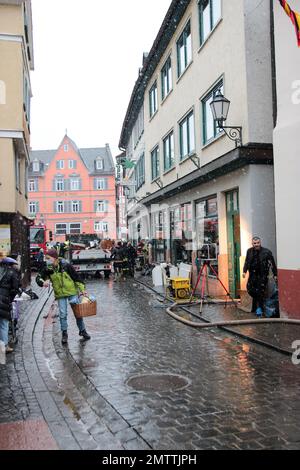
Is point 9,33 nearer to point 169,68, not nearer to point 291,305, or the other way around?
point 169,68

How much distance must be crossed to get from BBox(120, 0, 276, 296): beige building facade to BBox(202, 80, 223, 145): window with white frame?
34 mm

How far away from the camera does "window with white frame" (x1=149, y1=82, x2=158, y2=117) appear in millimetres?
24227

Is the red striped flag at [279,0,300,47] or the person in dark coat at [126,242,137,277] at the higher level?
the red striped flag at [279,0,300,47]

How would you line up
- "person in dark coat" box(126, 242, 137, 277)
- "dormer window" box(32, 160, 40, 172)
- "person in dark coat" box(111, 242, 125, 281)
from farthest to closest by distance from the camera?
"dormer window" box(32, 160, 40, 172) < "person in dark coat" box(126, 242, 137, 277) < "person in dark coat" box(111, 242, 125, 281)

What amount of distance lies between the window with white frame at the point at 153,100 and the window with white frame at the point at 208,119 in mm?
8438

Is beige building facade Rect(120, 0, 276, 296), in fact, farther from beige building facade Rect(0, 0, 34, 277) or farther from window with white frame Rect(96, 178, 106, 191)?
window with white frame Rect(96, 178, 106, 191)

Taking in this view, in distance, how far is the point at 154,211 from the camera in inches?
1025

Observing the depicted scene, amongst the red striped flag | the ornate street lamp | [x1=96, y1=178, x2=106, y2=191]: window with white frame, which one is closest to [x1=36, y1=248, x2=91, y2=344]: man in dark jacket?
the ornate street lamp

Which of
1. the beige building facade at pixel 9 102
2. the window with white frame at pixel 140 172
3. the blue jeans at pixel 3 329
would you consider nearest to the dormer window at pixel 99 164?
the window with white frame at pixel 140 172

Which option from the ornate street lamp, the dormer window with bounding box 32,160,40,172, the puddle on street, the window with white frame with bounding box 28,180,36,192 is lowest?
the puddle on street

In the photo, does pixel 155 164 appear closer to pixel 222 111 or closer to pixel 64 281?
pixel 222 111

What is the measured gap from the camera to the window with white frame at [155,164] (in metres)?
24.4

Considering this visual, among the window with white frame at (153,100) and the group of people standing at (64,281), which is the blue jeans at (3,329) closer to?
the group of people standing at (64,281)

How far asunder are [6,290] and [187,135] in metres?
11.9
